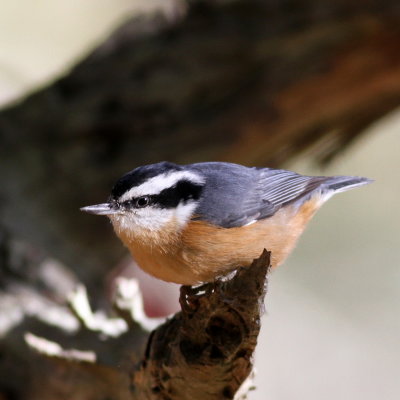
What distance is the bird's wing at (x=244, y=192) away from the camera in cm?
238

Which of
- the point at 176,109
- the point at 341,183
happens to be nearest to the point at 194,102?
the point at 176,109

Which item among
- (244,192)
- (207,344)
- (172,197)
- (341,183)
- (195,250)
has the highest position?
(341,183)

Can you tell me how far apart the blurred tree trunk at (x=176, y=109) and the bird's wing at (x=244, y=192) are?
74 cm

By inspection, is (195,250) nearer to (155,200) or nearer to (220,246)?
(220,246)

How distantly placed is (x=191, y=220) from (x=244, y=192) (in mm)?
250

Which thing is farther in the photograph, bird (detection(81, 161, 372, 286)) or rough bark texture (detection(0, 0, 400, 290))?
rough bark texture (detection(0, 0, 400, 290))

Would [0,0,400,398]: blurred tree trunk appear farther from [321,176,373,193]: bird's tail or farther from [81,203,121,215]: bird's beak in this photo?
[81,203,121,215]: bird's beak

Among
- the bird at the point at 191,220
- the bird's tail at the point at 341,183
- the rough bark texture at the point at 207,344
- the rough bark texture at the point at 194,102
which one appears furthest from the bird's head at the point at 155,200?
the rough bark texture at the point at 194,102

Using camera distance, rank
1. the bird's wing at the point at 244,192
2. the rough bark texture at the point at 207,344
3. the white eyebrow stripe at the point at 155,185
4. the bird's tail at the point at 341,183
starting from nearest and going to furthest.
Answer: the rough bark texture at the point at 207,344 → the white eyebrow stripe at the point at 155,185 → the bird's wing at the point at 244,192 → the bird's tail at the point at 341,183

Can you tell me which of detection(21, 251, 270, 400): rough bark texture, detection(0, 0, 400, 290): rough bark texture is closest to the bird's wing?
detection(21, 251, 270, 400): rough bark texture

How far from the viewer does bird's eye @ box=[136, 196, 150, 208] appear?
232 cm

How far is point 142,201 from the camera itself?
2328mm

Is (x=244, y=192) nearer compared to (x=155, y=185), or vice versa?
(x=155, y=185)

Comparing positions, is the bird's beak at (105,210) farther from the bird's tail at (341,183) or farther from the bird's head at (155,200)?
the bird's tail at (341,183)
